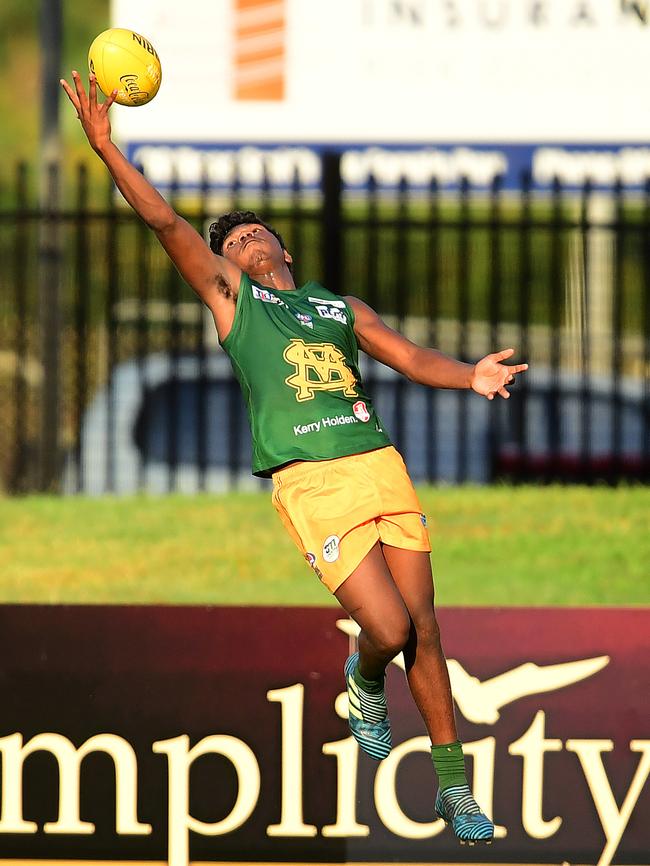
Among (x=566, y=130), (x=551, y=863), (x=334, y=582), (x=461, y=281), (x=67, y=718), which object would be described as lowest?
(x=551, y=863)

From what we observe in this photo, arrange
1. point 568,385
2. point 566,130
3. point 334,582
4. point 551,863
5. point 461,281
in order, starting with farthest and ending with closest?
point 568,385
point 566,130
point 461,281
point 551,863
point 334,582

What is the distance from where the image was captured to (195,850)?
5992mm

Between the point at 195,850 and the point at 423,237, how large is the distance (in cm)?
2864

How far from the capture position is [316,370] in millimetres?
5406

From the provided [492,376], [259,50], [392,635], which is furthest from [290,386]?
[259,50]

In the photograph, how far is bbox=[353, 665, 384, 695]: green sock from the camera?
555 cm

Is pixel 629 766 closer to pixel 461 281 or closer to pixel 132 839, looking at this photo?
pixel 132 839

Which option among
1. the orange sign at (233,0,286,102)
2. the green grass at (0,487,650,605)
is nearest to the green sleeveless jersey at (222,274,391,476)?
the green grass at (0,487,650,605)

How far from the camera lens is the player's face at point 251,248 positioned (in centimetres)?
561

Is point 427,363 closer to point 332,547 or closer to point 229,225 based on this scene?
point 332,547

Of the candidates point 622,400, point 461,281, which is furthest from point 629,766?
point 622,400

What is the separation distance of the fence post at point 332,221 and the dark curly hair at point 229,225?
256 inches

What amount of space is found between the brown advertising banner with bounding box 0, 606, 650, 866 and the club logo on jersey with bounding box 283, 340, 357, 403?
1.05 m

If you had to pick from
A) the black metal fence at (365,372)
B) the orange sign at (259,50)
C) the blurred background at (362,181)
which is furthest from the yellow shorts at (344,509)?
the orange sign at (259,50)
